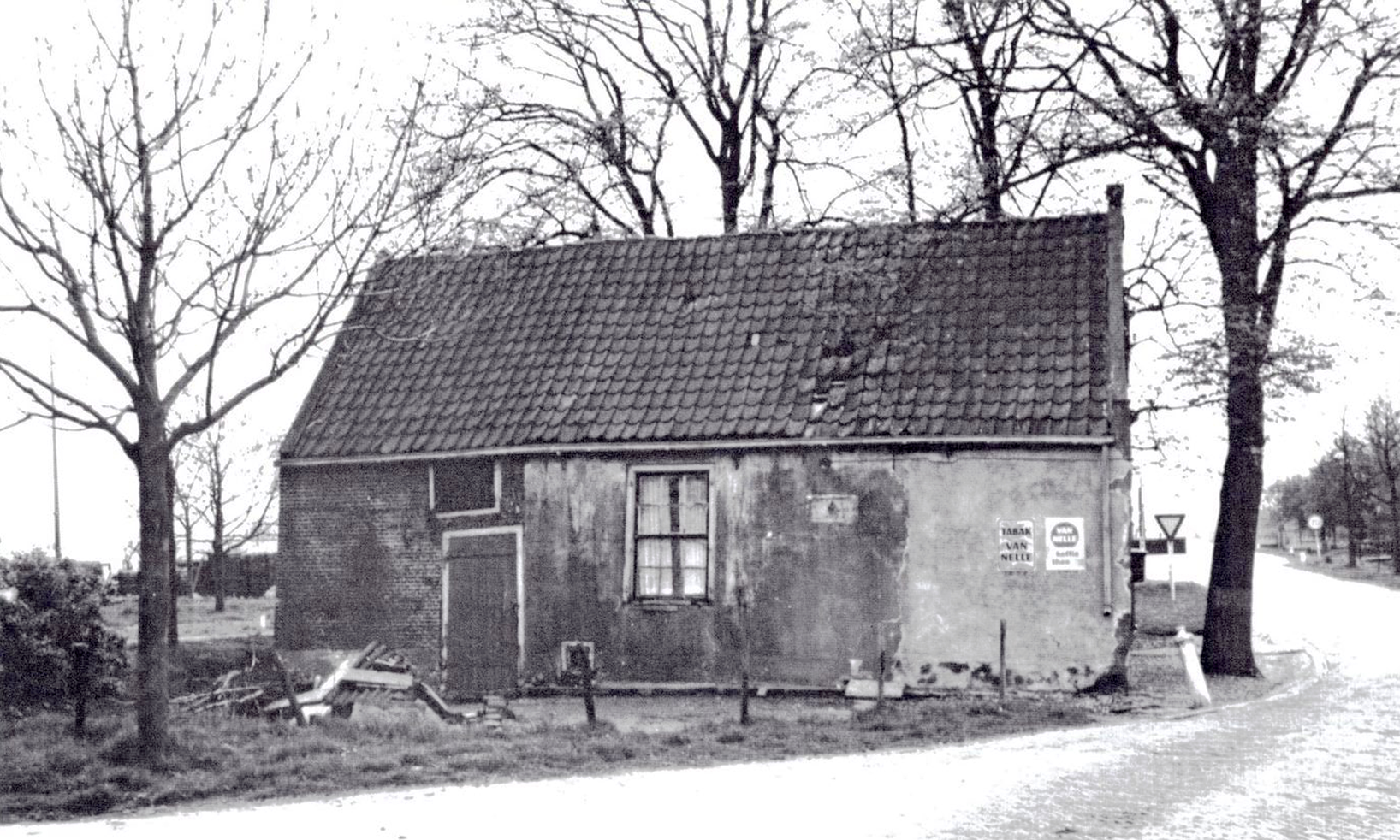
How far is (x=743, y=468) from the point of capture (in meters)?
19.9

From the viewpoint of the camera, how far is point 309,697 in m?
17.5

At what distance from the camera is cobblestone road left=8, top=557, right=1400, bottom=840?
31.8ft

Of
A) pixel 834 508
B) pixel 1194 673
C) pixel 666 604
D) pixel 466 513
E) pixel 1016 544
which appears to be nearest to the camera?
pixel 1194 673

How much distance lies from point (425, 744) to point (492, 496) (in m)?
7.08

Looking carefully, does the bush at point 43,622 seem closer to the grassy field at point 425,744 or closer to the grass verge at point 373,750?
the grassy field at point 425,744

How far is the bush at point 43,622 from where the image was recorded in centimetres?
1686

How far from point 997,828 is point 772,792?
2.11 metres

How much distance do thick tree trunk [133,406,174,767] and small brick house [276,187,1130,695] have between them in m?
4.80

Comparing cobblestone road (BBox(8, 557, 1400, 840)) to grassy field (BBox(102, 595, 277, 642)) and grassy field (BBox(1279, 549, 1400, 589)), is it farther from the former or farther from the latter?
grassy field (BBox(1279, 549, 1400, 589))

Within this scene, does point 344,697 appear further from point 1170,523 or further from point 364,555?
point 1170,523

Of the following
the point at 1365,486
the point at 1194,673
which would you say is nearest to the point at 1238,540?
the point at 1194,673

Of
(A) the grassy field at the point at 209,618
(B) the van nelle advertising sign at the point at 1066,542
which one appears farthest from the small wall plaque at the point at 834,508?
(A) the grassy field at the point at 209,618

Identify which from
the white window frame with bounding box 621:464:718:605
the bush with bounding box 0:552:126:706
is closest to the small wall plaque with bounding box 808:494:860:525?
the white window frame with bounding box 621:464:718:605

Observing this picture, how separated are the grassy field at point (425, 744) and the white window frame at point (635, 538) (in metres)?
1.42
